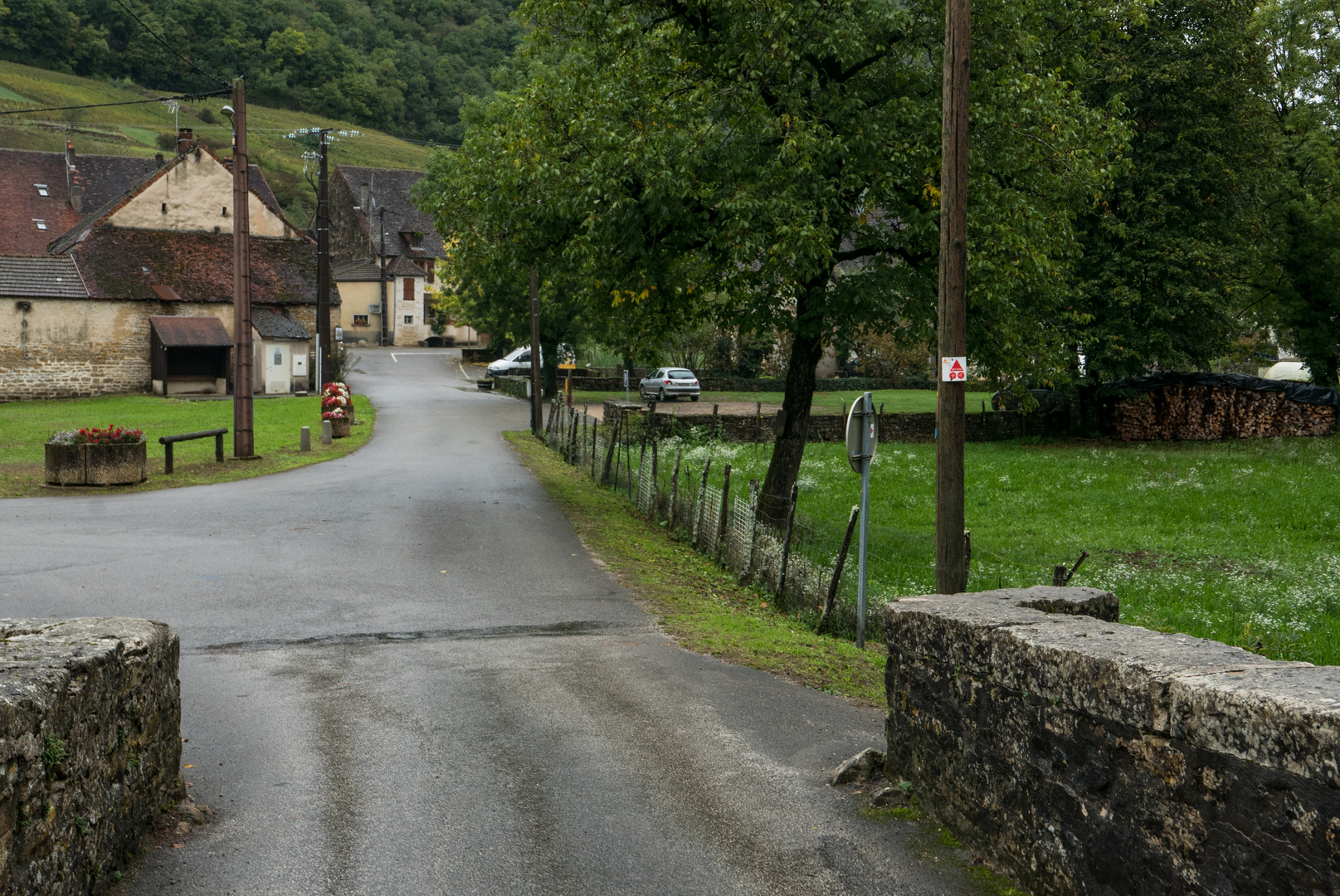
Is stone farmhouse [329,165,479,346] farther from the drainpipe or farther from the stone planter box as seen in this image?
the stone planter box

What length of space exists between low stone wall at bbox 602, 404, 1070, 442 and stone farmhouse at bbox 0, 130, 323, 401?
72.0 ft

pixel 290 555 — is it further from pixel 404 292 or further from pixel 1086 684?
pixel 404 292

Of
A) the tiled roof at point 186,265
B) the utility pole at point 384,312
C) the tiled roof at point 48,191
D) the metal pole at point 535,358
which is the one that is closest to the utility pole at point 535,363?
the metal pole at point 535,358

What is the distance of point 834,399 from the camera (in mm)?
54188

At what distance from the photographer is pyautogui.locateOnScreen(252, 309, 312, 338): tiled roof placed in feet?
160

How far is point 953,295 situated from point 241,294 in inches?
729

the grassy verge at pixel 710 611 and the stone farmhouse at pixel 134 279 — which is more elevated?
the stone farmhouse at pixel 134 279

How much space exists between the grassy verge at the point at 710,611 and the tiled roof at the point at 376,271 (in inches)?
2450

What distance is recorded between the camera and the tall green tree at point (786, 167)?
15172mm

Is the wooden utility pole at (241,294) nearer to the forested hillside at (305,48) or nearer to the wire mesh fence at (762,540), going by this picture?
the wire mesh fence at (762,540)

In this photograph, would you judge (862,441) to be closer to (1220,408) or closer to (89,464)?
(89,464)

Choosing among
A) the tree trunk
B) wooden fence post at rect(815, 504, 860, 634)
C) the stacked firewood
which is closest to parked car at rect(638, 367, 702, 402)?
the stacked firewood

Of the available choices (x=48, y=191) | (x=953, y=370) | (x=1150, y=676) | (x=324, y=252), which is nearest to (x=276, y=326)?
(x=324, y=252)

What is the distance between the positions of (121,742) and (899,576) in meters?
11.5
